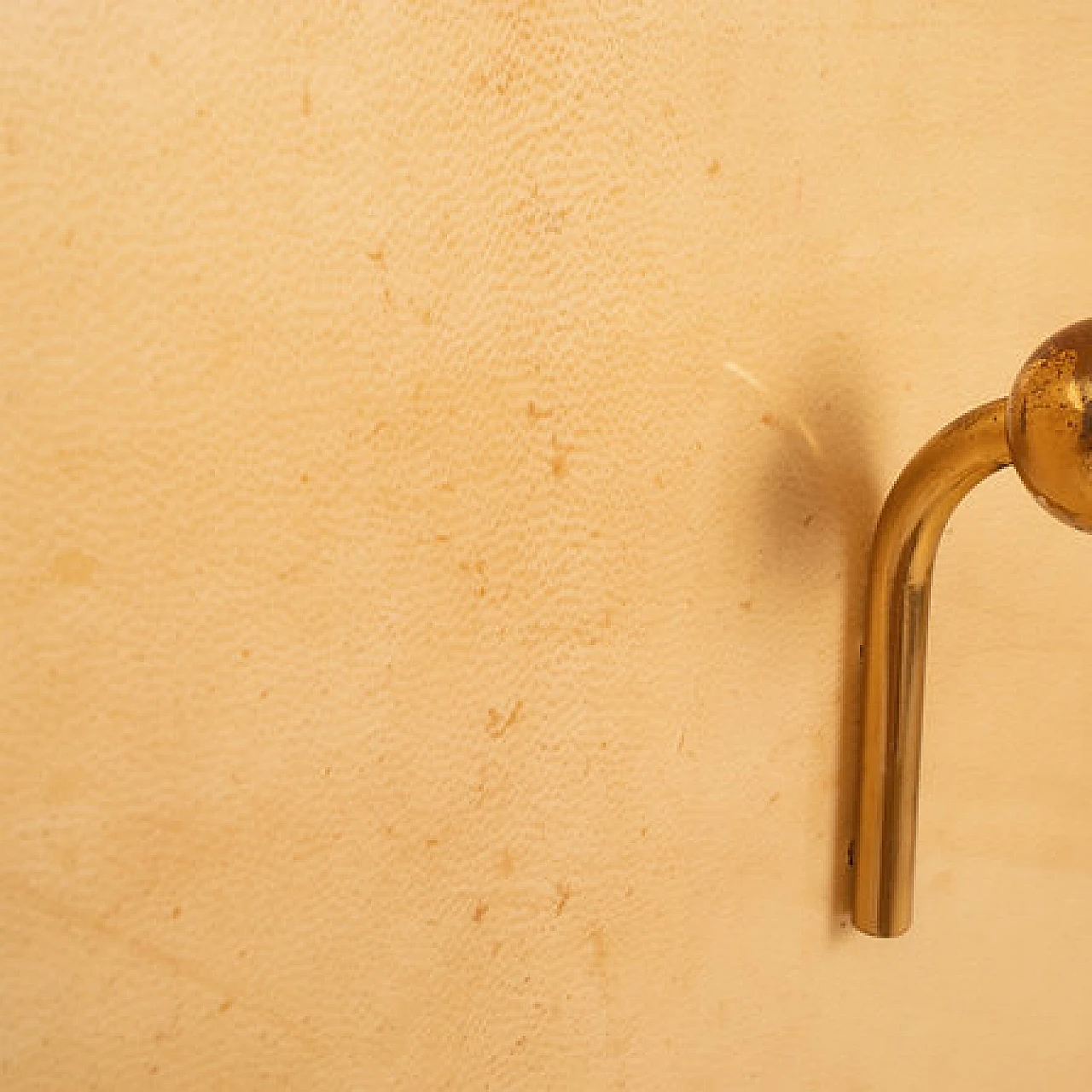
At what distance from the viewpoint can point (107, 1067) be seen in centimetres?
36

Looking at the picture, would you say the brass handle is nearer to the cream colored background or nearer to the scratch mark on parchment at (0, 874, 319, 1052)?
the cream colored background

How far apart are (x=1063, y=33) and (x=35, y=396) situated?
42 cm

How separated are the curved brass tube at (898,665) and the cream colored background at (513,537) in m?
0.02

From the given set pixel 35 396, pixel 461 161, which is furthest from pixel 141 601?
pixel 461 161

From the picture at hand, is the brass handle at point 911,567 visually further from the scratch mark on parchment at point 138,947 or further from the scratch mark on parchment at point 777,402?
the scratch mark on parchment at point 138,947

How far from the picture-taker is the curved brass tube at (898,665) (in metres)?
0.44

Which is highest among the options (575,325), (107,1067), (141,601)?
(575,325)

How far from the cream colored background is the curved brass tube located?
0.02 metres

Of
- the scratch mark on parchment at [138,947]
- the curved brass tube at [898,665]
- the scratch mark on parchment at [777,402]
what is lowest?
the scratch mark on parchment at [138,947]

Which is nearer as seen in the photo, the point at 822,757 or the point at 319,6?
the point at 319,6

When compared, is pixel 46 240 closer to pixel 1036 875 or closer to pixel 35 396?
pixel 35 396

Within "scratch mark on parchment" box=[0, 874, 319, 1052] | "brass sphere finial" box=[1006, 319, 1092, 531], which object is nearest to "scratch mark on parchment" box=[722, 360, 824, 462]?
"brass sphere finial" box=[1006, 319, 1092, 531]

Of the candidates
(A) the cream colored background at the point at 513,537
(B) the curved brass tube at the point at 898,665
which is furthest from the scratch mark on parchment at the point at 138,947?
(B) the curved brass tube at the point at 898,665

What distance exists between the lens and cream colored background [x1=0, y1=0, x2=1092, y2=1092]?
0.35 metres
